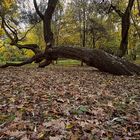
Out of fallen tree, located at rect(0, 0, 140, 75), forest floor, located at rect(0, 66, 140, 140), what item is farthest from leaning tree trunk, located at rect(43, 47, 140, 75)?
forest floor, located at rect(0, 66, 140, 140)

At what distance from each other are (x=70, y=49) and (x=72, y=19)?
47.9 feet

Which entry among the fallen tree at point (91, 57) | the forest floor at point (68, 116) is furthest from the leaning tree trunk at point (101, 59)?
the forest floor at point (68, 116)

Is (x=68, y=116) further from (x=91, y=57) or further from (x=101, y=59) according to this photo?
(x=91, y=57)

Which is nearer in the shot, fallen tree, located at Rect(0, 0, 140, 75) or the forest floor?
the forest floor

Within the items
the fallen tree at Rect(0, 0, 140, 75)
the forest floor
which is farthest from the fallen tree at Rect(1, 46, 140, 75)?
the forest floor

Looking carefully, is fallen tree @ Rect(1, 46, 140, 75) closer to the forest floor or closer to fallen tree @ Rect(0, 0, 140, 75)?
fallen tree @ Rect(0, 0, 140, 75)

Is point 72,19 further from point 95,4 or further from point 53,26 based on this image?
point 95,4

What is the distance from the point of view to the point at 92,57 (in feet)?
33.1

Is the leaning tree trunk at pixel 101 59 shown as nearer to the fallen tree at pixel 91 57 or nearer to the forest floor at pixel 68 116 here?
the fallen tree at pixel 91 57

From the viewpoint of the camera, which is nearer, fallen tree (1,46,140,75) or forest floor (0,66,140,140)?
forest floor (0,66,140,140)

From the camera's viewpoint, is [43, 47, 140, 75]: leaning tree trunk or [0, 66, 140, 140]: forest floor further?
[43, 47, 140, 75]: leaning tree trunk

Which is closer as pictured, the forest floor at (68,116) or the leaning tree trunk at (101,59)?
the forest floor at (68,116)

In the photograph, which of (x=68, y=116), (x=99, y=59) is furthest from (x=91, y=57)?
(x=68, y=116)

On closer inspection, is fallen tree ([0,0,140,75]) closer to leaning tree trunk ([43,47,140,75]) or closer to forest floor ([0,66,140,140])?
leaning tree trunk ([43,47,140,75])
